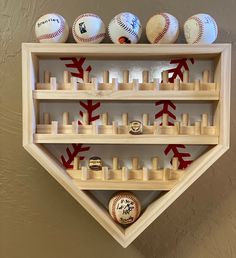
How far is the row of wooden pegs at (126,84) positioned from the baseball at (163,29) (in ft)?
0.29

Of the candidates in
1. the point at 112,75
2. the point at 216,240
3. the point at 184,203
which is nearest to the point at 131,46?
the point at 112,75

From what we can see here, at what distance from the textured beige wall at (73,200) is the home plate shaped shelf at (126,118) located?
76 mm

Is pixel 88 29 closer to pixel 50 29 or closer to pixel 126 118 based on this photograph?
pixel 50 29

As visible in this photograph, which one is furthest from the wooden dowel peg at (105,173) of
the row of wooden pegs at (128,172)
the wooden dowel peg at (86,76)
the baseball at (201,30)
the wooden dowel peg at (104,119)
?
the baseball at (201,30)

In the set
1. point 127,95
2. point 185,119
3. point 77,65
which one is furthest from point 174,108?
point 77,65

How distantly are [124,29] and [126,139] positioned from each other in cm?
24

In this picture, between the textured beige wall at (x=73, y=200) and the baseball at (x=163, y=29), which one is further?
the textured beige wall at (x=73, y=200)

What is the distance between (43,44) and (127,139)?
27 cm

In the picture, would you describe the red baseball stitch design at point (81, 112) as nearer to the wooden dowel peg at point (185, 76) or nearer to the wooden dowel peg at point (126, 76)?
the wooden dowel peg at point (126, 76)

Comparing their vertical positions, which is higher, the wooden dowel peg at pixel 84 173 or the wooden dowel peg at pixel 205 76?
the wooden dowel peg at pixel 205 76

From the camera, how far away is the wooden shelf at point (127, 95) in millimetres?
808

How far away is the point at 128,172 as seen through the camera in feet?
2.79

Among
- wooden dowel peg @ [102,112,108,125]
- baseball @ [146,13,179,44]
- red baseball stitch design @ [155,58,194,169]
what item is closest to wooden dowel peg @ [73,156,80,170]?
wooden dowel peg @ [102,112,108,125]

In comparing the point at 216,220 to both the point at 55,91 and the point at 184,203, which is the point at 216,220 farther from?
the point at 55,91
